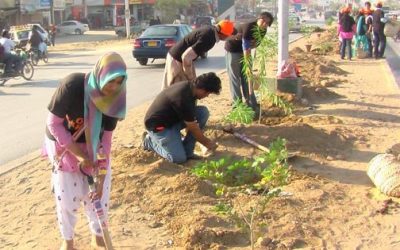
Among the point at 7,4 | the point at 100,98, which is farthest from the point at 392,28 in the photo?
the point at 7,4

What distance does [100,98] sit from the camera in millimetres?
3402

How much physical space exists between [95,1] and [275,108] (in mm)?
55078

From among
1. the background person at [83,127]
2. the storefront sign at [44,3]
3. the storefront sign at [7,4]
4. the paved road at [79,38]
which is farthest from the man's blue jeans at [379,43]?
the storefront sign at [44,3]

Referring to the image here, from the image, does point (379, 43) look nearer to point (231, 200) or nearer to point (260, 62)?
point (260, 62)

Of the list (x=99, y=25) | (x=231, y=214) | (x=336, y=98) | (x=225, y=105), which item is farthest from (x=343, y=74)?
(x=99, y=25)

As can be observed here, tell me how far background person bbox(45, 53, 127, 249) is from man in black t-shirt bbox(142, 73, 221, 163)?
1.87 meters

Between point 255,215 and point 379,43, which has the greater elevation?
point 379,43

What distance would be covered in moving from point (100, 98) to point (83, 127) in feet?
1.10

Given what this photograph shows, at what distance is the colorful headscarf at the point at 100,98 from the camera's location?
332 centimetres

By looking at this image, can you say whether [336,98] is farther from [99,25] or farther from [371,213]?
[99,25]

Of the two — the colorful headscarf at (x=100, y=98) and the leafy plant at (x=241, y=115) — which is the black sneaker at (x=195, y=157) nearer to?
the leafy plant at (x=241, y=115)

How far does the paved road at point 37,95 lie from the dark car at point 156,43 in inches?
16.3

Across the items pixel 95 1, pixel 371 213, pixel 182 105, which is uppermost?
pixel 95 1

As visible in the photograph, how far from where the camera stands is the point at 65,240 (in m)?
4.00
